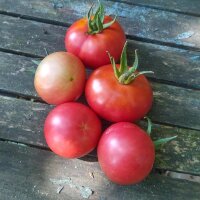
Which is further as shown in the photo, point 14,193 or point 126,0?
point 126,0

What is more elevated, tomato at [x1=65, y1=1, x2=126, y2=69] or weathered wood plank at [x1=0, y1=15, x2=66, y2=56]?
tomato at [x1=65, y1=1, x2=126, y2=69]

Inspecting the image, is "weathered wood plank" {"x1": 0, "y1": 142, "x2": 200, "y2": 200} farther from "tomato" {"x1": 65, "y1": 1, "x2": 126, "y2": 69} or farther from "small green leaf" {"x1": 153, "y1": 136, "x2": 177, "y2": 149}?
"tomato" {"x1": 65, "y1": 1, "x2": 126, "y2": 69}

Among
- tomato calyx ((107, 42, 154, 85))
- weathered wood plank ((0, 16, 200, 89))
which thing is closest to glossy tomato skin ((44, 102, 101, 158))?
tomato calyx ((107, 42, 154, 85))

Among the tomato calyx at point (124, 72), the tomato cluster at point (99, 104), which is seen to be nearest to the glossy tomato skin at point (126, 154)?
the tomato cluster at point (99, 104)

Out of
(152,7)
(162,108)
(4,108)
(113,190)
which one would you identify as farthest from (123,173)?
(152,7)

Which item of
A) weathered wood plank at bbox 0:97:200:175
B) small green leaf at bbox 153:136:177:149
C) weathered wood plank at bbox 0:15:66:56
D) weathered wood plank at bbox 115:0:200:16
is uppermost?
weathered wood plank at bbox 115:0:200:16

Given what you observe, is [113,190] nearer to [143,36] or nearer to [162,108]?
[162,108]

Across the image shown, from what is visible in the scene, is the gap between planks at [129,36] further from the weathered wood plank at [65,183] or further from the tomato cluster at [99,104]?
the weathered wood plank at [65,183]

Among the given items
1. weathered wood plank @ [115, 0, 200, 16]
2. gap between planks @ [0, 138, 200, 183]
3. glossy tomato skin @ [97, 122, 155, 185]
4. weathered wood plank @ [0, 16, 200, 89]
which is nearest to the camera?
glossy tomato skin @ [97, 122, 155, 185]
